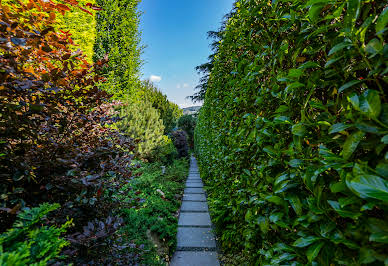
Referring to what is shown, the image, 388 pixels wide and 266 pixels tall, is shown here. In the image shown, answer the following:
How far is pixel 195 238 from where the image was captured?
10.4 feet

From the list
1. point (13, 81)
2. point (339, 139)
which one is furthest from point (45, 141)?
point (339, 139)

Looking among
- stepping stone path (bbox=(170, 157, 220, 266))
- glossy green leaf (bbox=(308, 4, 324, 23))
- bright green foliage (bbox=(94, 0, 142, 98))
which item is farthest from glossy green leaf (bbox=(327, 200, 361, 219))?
bright green foliage (bbox=(94, 0, 142, 98))

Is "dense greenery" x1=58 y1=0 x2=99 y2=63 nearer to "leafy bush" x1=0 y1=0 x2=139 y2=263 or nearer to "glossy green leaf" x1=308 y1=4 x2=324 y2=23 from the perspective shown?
"leafy bush" x1=0 y1=0 x2=139 y2=263

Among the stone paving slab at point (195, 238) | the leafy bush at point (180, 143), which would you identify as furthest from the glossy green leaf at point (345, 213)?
the leafy bush at point (180, 143)

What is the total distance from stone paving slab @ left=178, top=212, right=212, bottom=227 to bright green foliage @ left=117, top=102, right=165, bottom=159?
3.42m

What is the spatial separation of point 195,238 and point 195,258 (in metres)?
0.48

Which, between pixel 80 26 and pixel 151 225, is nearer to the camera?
pixel 151 225

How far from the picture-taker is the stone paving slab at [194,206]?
4.38 m

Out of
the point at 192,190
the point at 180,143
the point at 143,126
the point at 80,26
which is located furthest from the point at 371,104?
the point at 180,143

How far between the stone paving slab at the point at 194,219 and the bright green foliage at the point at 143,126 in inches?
135

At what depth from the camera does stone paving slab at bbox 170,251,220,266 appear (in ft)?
8.47

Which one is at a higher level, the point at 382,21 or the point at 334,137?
the point at 382,21

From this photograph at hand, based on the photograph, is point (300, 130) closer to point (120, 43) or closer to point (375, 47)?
point (375, 47)

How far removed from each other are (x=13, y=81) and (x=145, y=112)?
7.17 metres
